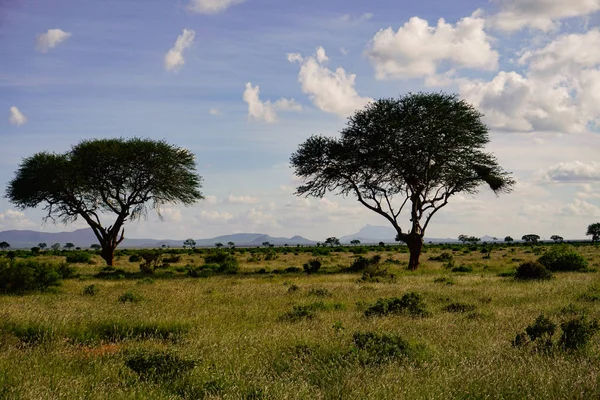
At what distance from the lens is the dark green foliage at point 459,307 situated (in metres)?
13.9

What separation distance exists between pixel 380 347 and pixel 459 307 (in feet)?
22.5

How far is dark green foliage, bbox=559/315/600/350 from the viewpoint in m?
8.40

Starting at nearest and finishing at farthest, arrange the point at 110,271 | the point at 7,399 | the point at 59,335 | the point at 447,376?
the point at 7,399 → the point at 447,376 → the point at 59,335 → the point at 110,271

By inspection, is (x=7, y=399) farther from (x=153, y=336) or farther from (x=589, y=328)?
(x=589, y=328)

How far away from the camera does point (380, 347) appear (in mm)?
8195

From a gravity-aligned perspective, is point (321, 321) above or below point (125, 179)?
below

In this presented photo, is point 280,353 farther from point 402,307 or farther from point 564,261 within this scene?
point 564,261

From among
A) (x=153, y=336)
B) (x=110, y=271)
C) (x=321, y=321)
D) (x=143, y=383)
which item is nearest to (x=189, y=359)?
(x=143, y=383)

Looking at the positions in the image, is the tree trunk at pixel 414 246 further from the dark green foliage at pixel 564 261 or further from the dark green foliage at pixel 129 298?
the dark green foliage at pixel 129 298

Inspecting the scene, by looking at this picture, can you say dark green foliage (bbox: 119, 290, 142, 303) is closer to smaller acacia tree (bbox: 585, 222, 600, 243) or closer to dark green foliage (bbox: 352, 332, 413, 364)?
dark green foliage (bbox: 352, 332, 413, 364)

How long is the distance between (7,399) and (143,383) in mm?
1533

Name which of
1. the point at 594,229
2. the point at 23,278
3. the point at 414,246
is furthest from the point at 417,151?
the point at 594,229

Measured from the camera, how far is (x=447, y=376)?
21.2 ft

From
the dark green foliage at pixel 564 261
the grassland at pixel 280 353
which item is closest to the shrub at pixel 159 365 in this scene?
the grassland at pixel 280 353
